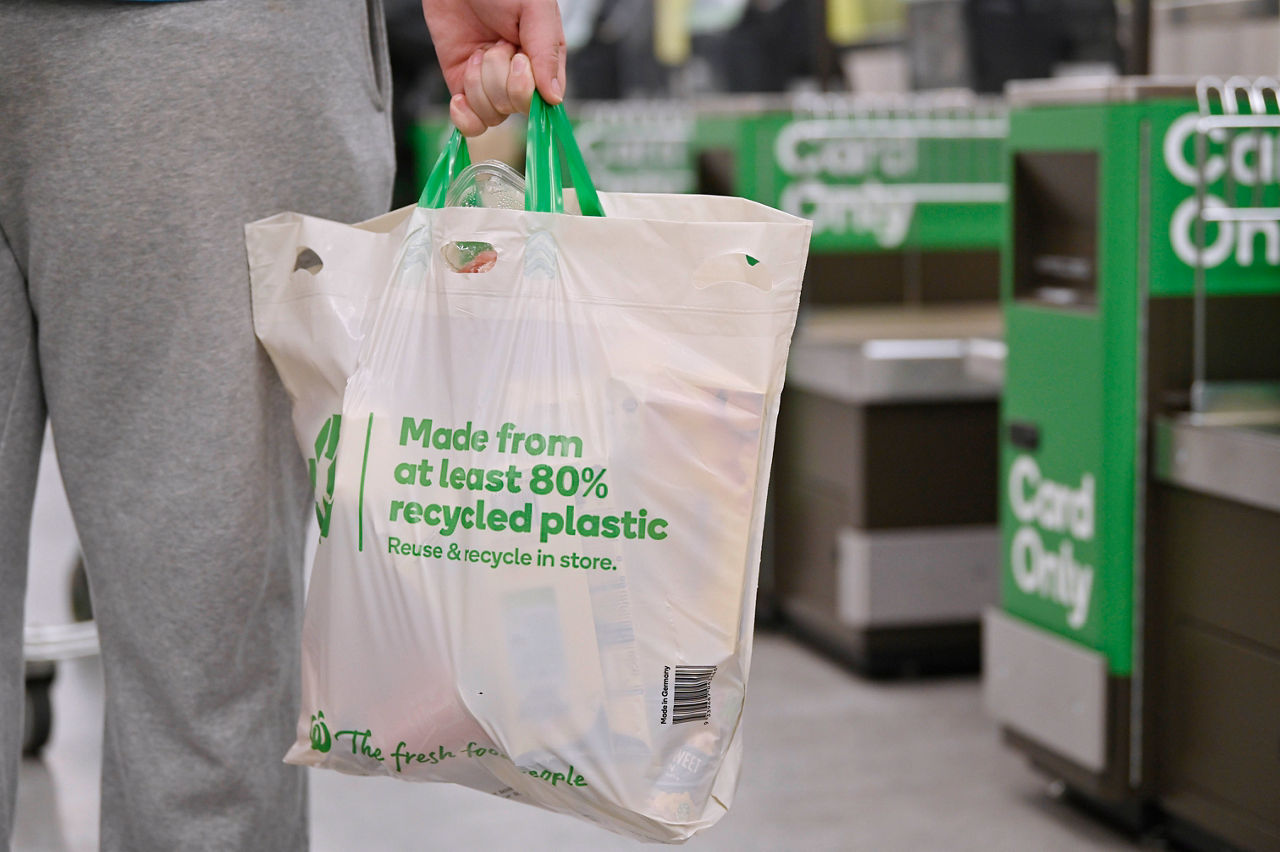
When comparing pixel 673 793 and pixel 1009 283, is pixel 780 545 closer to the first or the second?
pixel 1009 283

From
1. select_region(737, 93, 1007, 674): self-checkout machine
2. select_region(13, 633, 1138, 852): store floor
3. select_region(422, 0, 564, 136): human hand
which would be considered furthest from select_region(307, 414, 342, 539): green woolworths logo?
select_region(737, 93, 1007, 674): self-checkout machine

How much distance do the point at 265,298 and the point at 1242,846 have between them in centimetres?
135

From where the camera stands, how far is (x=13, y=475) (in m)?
1.09

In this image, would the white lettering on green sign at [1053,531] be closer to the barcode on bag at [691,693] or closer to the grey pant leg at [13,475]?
the barcode on bag at [691,693]

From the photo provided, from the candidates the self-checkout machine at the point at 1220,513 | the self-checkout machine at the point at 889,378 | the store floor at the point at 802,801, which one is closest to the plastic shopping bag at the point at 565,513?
the self-checkout machine at the point at 1220,513

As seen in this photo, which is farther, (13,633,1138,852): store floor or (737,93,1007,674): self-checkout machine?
(737,93,1007,674): self-checkout machine

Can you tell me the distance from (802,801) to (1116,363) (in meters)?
0.76

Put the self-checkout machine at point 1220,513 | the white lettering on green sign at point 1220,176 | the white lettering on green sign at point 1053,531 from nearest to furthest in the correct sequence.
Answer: the self-checkout machine at point 1220,513
the white lettering on green sign at point 1220,176
the white lettering on green sign at point 1053,531

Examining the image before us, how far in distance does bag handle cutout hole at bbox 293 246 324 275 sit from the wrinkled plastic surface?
0.13 metres

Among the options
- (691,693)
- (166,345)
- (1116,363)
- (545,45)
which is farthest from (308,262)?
(1116,363)

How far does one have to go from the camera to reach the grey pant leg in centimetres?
107

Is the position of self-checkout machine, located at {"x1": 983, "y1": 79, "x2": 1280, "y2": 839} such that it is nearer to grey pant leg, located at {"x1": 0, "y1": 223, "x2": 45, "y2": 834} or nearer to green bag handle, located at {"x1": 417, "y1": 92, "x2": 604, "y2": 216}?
green bag handle, located at {"x1": 417, "y1": 92, "x2": 604, "y2": 216}

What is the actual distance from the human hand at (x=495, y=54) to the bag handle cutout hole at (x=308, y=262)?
0.47 ft

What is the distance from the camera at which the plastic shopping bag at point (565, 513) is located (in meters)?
0.94
